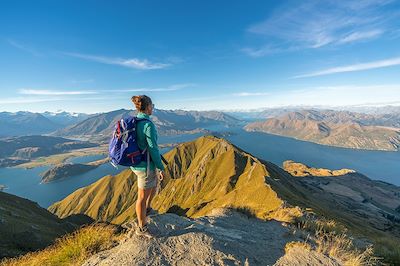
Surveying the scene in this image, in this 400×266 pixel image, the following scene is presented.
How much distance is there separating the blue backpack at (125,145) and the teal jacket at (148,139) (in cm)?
17

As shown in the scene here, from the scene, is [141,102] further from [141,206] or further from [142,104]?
[141,206]

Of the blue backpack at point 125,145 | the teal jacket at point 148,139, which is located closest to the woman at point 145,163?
the teal jacket at point 148,139

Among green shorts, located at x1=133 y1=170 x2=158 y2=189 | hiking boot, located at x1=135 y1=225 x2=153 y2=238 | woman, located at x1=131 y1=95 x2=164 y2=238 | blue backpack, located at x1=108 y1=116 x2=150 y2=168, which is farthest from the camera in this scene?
green shorts, located at x1=133 y1=170 x2=158 y2=189

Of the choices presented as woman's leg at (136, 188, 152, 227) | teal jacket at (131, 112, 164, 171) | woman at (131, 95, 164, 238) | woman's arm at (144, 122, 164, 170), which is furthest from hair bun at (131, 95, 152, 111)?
woman's leg at (136, 188, 152, 227)

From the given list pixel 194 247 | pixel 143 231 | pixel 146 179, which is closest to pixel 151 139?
pixel 146 179

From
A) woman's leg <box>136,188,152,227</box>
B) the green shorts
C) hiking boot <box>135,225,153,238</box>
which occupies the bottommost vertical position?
hiking boot <box>135,225,153,238</box>

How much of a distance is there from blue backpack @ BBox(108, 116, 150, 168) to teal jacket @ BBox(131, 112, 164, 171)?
17 cm

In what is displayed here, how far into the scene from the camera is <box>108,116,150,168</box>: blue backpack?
9.25 m

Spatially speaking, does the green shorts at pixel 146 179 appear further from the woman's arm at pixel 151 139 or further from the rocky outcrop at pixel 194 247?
the rocky outcrop at pixel 194 247

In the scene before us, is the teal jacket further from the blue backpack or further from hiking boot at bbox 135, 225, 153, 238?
hiking boot at bbox 135, 225, 153, 238

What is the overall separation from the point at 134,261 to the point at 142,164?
307 cm

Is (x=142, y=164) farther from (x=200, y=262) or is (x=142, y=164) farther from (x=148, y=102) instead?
(x=200, y=262)

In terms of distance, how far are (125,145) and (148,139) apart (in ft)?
2.56

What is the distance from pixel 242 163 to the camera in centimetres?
17775
